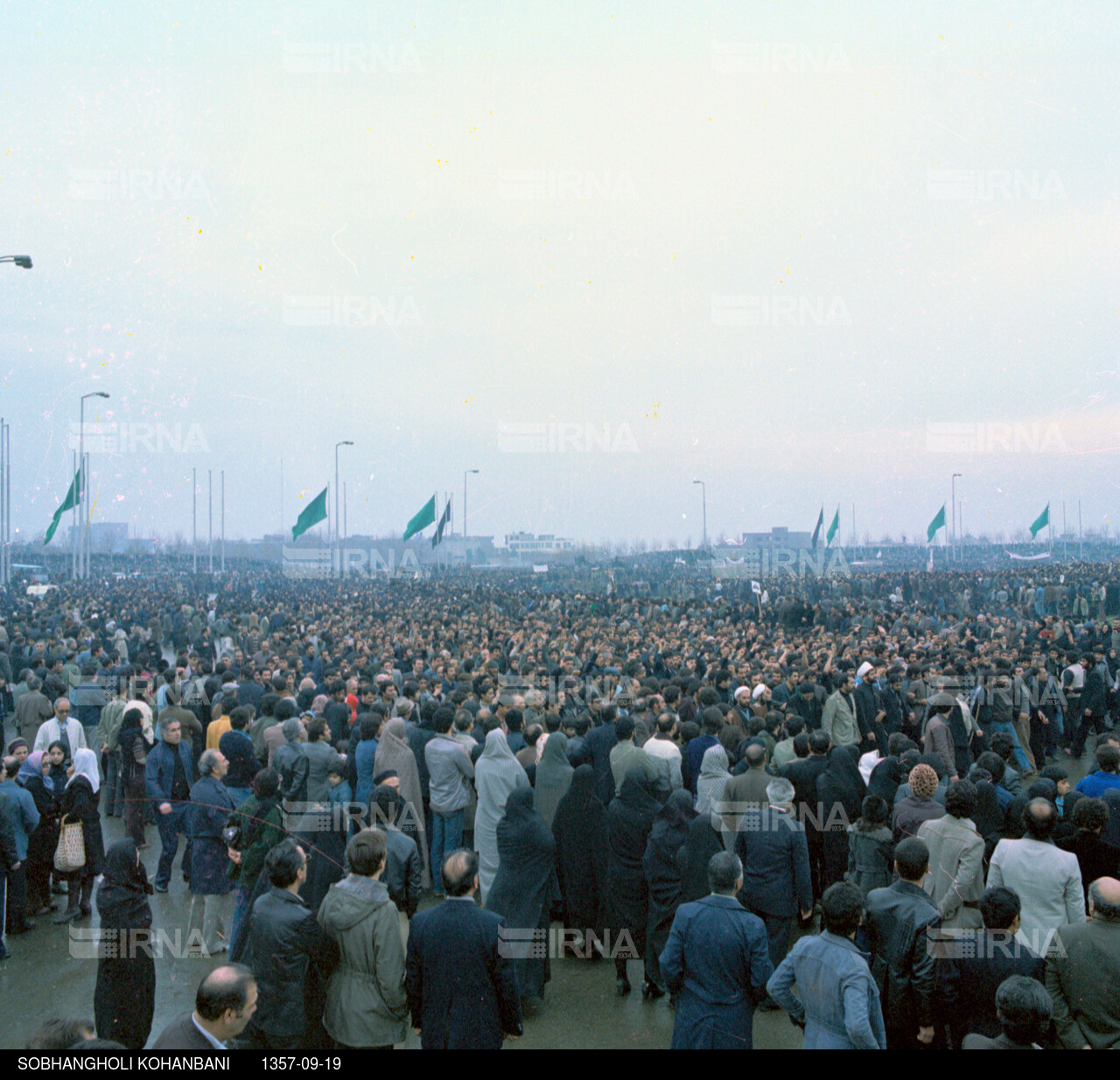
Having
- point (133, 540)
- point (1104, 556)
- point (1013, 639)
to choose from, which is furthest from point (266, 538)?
point (1013, 639)

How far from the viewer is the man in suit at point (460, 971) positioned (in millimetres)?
3793

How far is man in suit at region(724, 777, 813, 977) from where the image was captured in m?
5.30

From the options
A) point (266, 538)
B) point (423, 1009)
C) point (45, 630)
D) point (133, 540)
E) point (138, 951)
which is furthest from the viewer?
point (133, 540)

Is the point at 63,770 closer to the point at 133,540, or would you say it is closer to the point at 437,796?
the point at 437,796

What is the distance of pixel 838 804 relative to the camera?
6.41 m

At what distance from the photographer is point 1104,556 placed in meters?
95.3

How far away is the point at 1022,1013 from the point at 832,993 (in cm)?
70

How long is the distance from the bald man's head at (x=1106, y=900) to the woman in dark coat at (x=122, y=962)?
488 centimetres

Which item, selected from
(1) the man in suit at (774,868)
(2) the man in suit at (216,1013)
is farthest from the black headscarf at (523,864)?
(2) the man in suit at (216,1013)

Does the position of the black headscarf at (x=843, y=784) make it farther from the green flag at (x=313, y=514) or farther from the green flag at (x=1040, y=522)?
the green flag at (x=1040, y=522)

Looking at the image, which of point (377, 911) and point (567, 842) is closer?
point (377, 911)

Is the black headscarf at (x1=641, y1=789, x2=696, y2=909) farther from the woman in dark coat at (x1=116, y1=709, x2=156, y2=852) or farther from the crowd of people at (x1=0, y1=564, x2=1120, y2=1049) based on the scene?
the woman in dark coat at (x1=116, y1=709, x2=156, y2=852)
